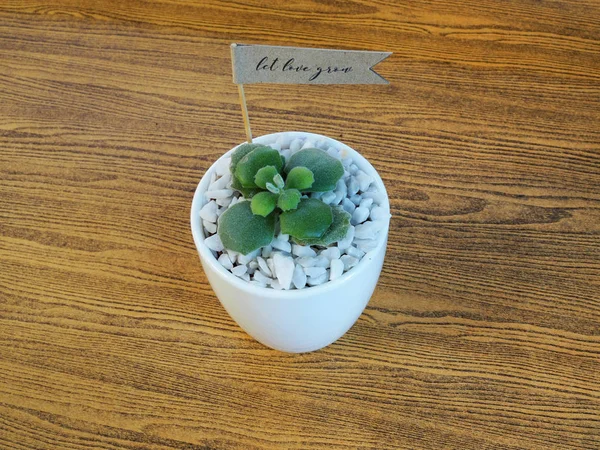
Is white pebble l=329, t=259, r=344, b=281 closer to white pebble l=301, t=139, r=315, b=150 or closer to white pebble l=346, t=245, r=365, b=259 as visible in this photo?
white pebble l=346, t=245, r=365, b=259

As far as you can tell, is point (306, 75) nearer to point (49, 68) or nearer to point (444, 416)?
point (444, 416)

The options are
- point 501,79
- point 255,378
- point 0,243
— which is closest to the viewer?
point 255,378

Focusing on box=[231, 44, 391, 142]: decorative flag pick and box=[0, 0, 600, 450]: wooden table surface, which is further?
box=[0, 0, 600, 450]: wooden table surface

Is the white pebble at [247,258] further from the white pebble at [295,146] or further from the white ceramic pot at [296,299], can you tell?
the white pebble at [295,146]

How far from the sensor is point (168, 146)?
82cm

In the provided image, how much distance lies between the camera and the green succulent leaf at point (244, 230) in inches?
19.3

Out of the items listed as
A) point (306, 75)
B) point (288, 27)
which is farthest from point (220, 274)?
point (288, 27)

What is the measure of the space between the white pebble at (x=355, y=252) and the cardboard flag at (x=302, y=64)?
0.15 m

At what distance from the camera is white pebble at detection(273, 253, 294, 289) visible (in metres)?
0.50

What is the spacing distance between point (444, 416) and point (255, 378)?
0.21 m

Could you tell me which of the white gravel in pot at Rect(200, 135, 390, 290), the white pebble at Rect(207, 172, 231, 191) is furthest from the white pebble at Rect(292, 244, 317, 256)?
the white pebble at Rect(207, 172, 231, 191)

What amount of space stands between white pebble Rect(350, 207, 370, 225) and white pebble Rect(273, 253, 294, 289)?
→ 80 mm

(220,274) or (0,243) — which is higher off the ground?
(220,274)

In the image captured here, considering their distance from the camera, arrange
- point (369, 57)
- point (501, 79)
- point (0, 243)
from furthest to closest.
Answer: point (501, 79) → point (0, 243) → point (369, 57)
